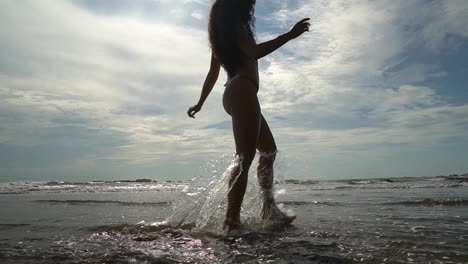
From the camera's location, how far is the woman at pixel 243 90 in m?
3.17

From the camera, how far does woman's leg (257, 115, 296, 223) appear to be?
12.0 feet

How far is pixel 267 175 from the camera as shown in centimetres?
368

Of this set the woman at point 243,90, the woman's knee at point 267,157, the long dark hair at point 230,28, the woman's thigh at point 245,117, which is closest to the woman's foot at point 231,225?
the woman at point 243,90

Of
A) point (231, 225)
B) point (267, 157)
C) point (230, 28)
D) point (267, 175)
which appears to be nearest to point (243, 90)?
point (230, 28)

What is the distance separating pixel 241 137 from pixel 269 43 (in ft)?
2.74

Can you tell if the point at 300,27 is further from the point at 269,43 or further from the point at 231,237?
the point at 231,237

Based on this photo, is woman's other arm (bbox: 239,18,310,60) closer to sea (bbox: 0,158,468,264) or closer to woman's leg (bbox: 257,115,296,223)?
woman's leg (bbox: 257,115,296,223)

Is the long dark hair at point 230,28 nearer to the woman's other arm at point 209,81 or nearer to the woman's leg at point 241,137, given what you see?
the woman's leg at point 241,137

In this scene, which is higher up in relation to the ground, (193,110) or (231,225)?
(193,110)

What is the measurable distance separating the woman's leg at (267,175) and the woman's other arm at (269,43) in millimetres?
872

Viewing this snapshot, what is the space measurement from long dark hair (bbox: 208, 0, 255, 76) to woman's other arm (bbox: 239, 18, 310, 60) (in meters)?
0.11

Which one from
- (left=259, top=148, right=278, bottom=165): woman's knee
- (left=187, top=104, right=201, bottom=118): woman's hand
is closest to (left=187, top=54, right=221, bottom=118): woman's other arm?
(left=187, top=104, right=201, bottom=118): woman's hand

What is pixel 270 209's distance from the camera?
366 cm

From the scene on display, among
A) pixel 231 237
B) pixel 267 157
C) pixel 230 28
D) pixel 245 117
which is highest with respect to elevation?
pixel 230 28
